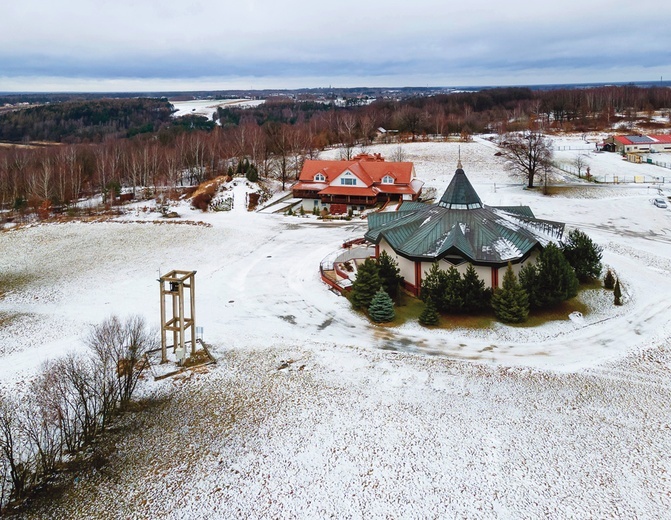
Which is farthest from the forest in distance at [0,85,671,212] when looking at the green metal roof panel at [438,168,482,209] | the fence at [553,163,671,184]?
the green metal roof panel at [438,168,482,209]

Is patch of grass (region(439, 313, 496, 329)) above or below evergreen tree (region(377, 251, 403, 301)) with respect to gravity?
below

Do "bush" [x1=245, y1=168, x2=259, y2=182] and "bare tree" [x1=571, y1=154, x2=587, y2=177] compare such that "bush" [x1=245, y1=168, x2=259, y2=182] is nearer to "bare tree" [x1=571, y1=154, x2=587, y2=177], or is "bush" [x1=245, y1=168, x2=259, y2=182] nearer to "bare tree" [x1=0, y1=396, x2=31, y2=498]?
"bare tree" [x1=571, y1=154, x2=587, y2=177]

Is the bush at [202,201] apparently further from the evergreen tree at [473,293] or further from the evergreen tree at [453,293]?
the evergreen tree at [473,293]

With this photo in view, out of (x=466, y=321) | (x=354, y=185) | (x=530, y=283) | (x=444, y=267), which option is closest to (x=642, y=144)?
(x=354, y=185)

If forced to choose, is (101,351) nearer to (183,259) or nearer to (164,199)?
(183,259)

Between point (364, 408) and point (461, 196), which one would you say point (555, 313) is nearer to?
point (461, 196)
